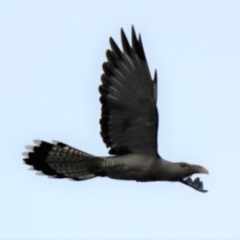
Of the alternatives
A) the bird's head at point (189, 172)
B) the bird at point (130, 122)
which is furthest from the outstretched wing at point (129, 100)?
the bird's head at point (189, 172)

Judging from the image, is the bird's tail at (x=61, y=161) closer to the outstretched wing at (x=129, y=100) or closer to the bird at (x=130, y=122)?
the bird at (x=130, y=122)

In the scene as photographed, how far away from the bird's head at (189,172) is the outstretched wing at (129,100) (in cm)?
72

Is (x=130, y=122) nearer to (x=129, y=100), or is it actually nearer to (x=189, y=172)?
(x=129, y=100)

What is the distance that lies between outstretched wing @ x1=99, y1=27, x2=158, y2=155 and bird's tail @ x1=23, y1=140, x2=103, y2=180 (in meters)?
0.79

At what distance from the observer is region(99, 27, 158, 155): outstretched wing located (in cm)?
1581

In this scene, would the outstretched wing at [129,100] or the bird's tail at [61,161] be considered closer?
the outstretched wing at [129,100]

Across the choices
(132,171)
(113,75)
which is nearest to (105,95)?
(113,75)

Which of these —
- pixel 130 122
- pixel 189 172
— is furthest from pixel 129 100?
pixel 189 172

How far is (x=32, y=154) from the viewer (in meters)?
17.7

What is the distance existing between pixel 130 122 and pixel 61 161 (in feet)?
6.57

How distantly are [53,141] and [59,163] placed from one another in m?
0.46

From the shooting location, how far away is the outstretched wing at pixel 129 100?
1581 centimetres

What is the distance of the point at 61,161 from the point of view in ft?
56.9

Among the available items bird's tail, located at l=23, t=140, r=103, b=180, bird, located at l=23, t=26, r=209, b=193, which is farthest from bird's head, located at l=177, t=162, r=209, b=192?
bird's tail, located at l=23, t=140, r=103, b=180
